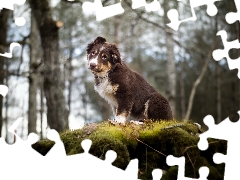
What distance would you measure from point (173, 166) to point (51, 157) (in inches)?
46.2

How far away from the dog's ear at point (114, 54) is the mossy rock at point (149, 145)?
753mm

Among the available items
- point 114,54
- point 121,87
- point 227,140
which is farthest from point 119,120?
point 227,140

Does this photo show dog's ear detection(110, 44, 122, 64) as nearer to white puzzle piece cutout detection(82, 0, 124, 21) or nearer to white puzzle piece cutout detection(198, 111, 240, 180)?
white puzzle piece cutout detection(82, 0, 124, 21)

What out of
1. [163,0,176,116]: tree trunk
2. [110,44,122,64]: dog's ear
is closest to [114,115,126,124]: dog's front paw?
[110,44,122,64]: dog's ear

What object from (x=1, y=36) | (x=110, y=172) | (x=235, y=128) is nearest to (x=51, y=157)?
(x=110, y=172)

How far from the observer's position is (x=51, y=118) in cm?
761

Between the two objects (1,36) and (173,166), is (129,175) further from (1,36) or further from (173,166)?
(1,36)

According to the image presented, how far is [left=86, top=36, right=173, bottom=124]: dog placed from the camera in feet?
14.8

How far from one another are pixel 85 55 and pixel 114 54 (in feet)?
30.0

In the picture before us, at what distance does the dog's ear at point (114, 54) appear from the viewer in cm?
453

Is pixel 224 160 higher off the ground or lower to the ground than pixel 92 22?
lower
